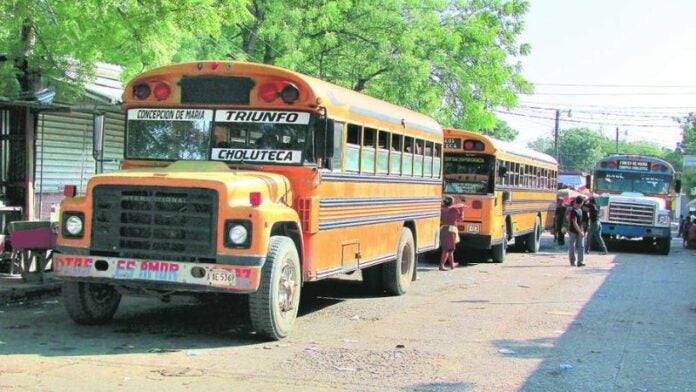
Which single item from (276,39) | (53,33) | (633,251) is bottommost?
(633,251)

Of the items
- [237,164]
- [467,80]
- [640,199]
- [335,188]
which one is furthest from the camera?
[640,199]

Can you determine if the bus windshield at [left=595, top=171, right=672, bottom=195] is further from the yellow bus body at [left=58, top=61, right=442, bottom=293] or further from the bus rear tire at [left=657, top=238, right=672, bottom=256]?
the yellow bus body at [left=58, top=61, right=442, bottom=293]

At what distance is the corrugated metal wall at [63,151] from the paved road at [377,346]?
5.19m

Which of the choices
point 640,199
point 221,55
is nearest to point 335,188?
point 221,55

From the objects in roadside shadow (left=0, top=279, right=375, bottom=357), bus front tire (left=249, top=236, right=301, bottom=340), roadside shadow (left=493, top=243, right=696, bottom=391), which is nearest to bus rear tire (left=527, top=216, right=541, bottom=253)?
roadside shadow (left=493, top=243, right=696, bottom=391)

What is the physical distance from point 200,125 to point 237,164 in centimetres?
60

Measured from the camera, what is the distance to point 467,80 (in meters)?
20.5

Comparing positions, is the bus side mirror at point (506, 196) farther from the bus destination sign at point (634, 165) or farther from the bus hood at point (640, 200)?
the bus destination sign at point (634, 165)

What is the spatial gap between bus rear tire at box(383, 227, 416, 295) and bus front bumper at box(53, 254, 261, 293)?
446 cm

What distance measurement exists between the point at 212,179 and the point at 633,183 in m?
20.0

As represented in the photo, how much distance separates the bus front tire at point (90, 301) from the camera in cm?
770

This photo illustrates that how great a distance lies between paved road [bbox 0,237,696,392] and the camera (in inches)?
237

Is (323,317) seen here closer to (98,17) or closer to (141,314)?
(141,314)

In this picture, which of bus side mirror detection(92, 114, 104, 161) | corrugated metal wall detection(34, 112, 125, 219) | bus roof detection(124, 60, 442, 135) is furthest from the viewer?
corrugated metal wall detection(34, 112, 125, 219)
